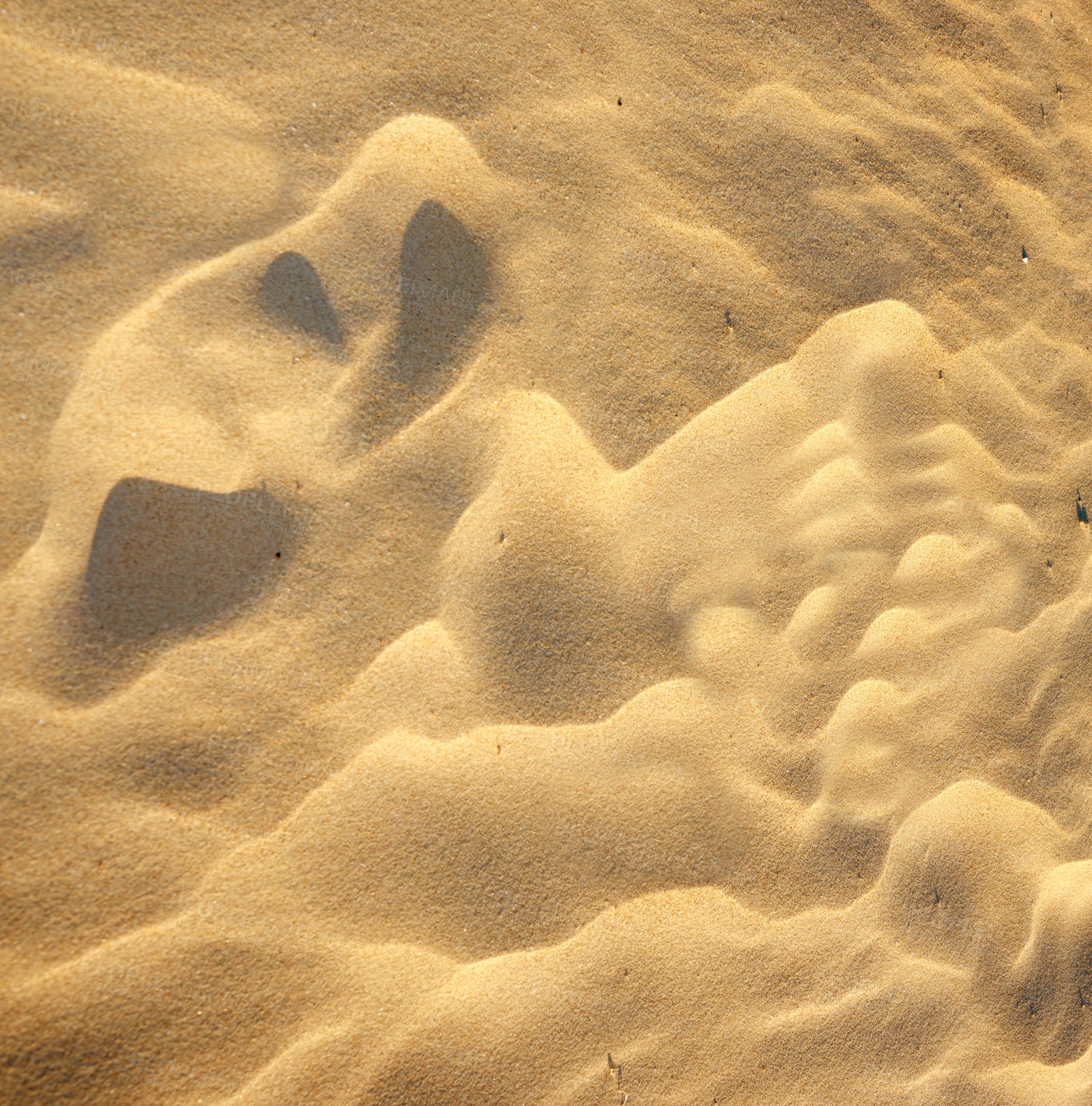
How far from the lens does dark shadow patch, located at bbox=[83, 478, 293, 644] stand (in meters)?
1.21

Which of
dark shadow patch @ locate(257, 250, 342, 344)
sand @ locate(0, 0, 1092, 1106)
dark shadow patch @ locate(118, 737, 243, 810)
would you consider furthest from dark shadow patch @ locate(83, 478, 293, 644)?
dark shadow patch @ locate(257, 250, 342, 344)

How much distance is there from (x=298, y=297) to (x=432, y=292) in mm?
239

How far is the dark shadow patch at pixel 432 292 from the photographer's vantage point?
1.30 metres

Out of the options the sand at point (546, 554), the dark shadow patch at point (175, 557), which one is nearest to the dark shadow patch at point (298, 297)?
the sand at point (546, 554)

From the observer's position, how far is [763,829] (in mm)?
1454

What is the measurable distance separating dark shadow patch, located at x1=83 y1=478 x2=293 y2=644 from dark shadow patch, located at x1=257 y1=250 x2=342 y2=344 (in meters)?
0.31

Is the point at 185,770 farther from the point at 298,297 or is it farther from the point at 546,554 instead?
the point at 298,297

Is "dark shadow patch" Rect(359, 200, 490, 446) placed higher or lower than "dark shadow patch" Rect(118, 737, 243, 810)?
higher

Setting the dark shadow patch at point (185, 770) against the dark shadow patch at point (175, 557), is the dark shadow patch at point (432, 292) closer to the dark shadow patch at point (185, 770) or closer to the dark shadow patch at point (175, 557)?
the dark shadow patch at point (175, 557)

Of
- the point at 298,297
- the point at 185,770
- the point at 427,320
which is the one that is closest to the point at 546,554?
the point at 427,320

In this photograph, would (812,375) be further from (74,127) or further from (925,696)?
(74,127)

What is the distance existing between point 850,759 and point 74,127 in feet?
6.15

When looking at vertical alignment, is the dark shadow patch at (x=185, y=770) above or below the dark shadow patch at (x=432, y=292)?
below

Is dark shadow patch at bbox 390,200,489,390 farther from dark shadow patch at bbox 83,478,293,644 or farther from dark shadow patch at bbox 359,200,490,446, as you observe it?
dark shadow patch at bbox 83,478,293,644
